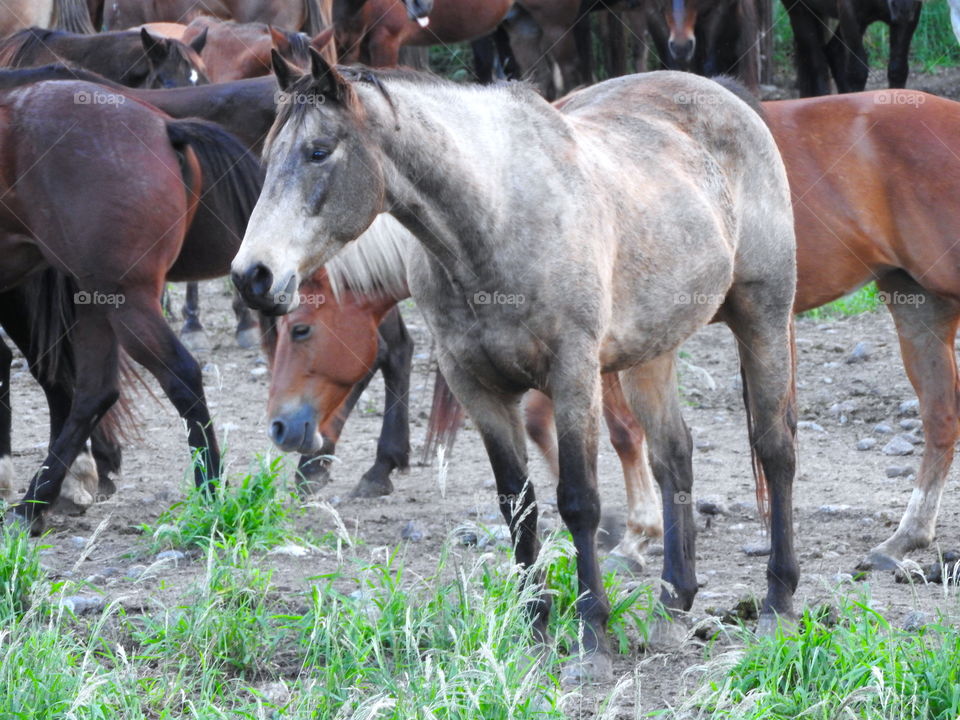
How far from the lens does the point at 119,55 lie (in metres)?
7.73

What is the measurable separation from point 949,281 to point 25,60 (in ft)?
17.2

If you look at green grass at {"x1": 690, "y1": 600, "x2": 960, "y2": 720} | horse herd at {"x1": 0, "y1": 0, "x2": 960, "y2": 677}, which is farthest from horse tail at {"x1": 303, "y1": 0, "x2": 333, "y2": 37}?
green grass at {"x1": 690, "y1": 600, "x2": 960, "y2": 720}

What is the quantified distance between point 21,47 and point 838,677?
20.3 ft

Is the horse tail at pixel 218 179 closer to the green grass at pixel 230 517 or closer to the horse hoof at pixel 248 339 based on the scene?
the green grass at pixel 230 517

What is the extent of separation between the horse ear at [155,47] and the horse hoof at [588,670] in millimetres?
5097

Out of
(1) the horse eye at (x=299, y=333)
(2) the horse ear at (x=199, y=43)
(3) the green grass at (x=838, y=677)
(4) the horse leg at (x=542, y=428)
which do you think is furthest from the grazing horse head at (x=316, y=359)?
(2) the horse ear at (x=199, y=43)

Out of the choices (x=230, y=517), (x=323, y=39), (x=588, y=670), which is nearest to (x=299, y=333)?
(x=230, y=517)

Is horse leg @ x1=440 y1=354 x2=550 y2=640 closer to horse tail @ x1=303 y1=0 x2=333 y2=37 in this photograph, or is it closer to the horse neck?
the horse neck

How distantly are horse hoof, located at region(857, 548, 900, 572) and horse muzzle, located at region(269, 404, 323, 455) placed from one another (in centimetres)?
200

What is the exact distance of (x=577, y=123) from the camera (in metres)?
3.70

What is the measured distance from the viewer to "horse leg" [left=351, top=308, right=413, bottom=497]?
5605 millimetres

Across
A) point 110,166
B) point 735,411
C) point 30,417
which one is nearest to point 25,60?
point 30,417

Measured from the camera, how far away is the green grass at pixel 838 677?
2787mm

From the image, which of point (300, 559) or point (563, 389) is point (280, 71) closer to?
point (563, 389)
